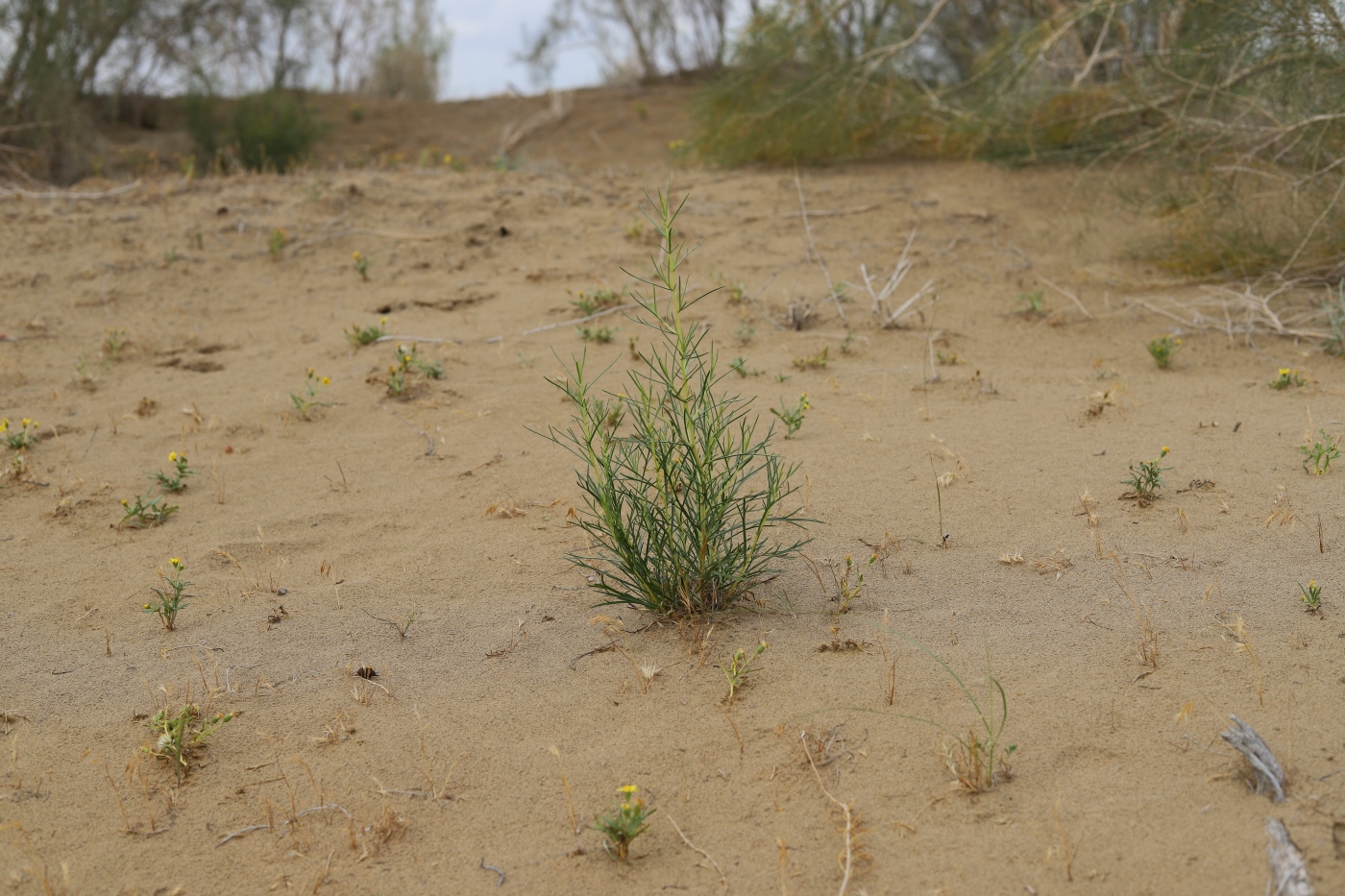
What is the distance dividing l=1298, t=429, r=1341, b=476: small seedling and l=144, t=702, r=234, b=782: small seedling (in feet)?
10.3

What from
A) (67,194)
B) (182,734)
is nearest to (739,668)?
(182,734)

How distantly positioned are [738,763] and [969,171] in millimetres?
6170

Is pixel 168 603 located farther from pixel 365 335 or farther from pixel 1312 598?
pixel 1312 598

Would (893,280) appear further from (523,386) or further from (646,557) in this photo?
(646,557)

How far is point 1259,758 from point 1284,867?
25cm

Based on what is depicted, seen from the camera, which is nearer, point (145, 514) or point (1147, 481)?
point (1147, 481)

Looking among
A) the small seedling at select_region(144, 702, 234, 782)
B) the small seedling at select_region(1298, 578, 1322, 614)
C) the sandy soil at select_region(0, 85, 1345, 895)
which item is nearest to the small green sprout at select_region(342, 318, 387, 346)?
the sandy soil at select_region(0, 85, 1345, 895)

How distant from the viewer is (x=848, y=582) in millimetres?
2965

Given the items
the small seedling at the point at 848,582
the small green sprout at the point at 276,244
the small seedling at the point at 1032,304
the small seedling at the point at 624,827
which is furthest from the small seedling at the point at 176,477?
the small seedling at the point at 1032,304

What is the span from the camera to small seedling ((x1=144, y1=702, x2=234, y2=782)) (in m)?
2.38

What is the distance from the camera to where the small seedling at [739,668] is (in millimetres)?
2469

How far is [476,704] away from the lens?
2559mm

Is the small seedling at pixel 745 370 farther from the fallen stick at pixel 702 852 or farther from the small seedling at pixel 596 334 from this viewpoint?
the fallen stick at pixel 702 852

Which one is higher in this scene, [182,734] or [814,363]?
[814,363]
